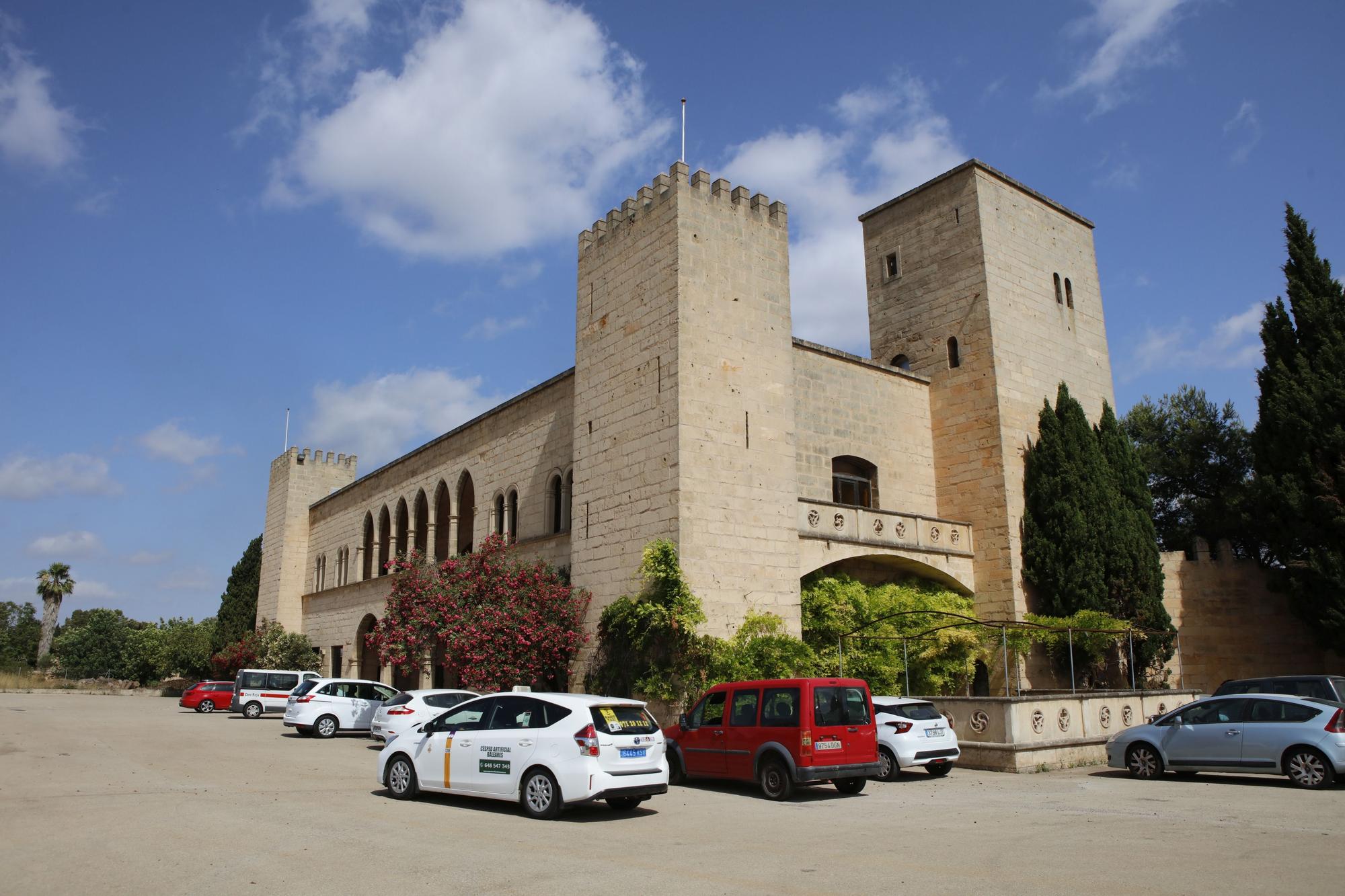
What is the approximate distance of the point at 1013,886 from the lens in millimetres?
6668

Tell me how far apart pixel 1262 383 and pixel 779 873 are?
2396cm

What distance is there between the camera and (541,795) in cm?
1005

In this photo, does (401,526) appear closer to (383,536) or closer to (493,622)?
(383,536)

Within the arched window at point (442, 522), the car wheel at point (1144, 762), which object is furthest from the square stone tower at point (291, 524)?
the car wheel at point (1144, 762)

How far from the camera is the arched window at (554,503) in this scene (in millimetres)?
24156

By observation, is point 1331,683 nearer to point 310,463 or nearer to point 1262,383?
point 1262,383

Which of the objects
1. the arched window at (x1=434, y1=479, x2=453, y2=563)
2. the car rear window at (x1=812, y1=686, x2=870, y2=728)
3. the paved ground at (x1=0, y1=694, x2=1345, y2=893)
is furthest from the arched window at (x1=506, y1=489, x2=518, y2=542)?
the car rear window at (x1=812, y1=686, x2=870, y2=728)

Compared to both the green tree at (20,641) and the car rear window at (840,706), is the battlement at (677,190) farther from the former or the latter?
the green tree at (20,641)

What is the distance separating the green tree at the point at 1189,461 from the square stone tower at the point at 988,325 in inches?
378

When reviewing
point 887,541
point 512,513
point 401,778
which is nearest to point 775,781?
point 401,778

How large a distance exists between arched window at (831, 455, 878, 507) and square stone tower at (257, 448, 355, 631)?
2777 centimetres

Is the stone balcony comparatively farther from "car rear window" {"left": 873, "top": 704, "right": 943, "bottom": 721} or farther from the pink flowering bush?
"car rear window" {"left": 873, "top": 704, "right": 943, "bottom": 721}

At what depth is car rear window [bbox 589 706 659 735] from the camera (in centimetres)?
1013

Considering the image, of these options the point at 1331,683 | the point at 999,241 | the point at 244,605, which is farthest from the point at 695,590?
the point at 244,605
